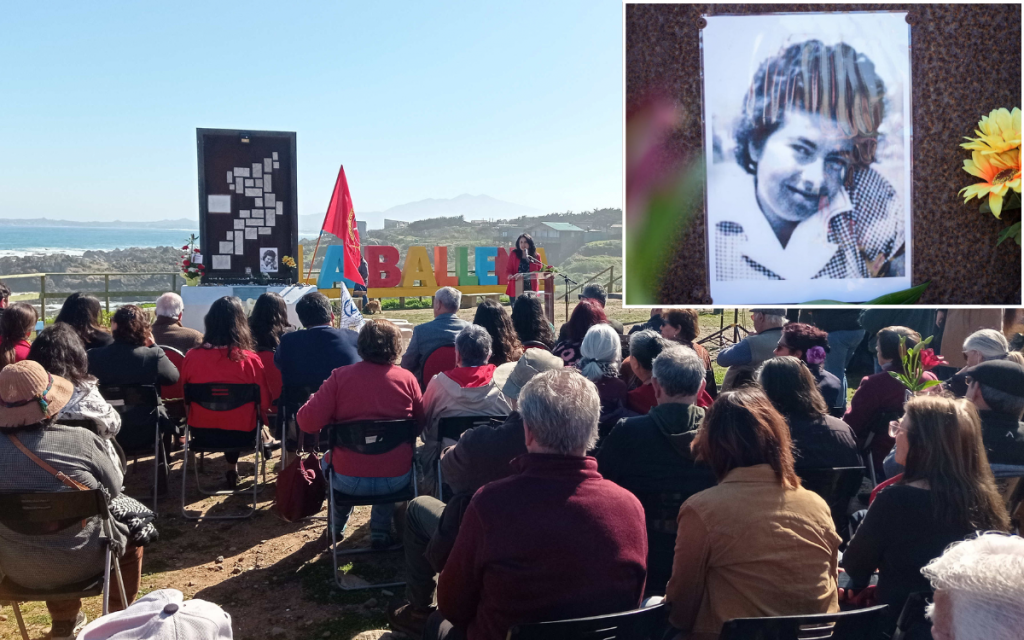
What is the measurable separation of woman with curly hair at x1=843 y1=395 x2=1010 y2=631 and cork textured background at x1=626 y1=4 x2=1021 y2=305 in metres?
0.44

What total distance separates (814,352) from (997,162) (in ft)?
7.41

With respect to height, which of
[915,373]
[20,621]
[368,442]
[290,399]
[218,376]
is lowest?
[20,621]

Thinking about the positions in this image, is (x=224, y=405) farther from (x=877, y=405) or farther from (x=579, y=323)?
(x=877, y=405)

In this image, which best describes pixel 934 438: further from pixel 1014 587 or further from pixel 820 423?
pixel 1014 587

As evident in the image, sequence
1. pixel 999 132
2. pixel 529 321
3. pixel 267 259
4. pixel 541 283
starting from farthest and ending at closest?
pixel 541 283, pixel 267 259, pixel 529 321, pixel 999 132

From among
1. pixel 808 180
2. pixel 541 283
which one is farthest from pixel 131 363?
pixel 541 283

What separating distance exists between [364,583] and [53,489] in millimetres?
1524

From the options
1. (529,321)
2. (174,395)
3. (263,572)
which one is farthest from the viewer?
(529,321)

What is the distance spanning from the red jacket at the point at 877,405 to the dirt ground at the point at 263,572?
2.53 metres

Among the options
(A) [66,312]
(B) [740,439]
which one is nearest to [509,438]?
(B) [740,439]

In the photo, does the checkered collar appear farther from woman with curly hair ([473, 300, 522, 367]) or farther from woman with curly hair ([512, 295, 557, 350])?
woman with curly hair ([512, 295, 557, 350])

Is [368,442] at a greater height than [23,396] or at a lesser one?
lesser

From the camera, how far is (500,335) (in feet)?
15.6

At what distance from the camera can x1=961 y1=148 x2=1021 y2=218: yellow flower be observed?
2035 millimetres
